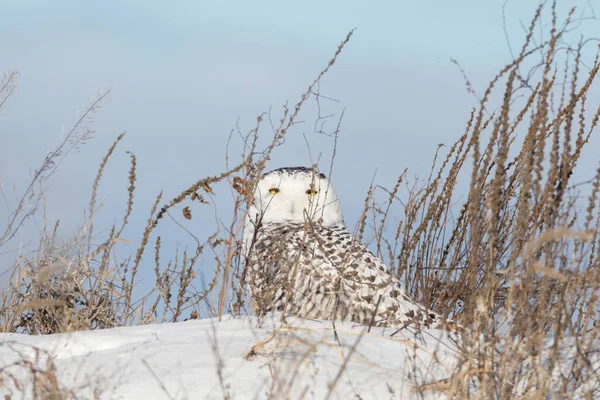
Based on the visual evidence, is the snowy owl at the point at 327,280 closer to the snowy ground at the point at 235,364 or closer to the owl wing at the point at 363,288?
the owl wing at the point at 363,288

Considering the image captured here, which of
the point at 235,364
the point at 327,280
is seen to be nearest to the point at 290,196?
the point at 327,280

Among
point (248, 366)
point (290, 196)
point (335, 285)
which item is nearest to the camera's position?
point (248, 366)

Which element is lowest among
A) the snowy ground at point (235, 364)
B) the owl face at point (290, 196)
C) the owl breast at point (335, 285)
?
the snowy ground at point (235, 364)

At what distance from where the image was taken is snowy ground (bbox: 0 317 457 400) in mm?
2379

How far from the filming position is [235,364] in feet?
8.41

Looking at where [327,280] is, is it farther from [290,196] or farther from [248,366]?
[248,366]

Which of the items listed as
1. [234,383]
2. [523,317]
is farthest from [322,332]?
[523,317]

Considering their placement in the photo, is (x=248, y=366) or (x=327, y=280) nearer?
(x=248, y=366)

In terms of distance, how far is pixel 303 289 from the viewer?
12.9 ft

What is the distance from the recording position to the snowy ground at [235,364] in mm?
2379

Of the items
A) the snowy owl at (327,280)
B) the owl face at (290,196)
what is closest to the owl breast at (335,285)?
the snowy owl at (327,280)

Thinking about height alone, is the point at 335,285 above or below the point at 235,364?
above

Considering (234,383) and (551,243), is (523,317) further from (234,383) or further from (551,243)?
(234,383)

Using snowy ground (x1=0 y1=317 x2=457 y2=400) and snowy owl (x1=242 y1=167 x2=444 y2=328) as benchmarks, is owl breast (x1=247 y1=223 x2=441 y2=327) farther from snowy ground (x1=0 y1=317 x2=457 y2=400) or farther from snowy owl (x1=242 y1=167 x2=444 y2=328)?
snowy ground (x1=0 y1=317 x2=457 y2=400)
